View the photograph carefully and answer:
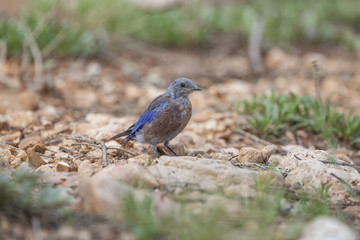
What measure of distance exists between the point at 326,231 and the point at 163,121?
222cm

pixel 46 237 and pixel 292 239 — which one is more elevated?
pixel 46 237

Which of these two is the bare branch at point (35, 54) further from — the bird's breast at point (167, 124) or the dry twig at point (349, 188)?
the dry twig at point (349, 188)

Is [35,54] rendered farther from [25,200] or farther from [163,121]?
[25,200]

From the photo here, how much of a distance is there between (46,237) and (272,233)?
121cm

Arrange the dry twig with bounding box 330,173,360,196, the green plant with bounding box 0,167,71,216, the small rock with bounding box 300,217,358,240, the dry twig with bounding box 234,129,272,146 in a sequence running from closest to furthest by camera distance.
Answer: the small rock with bounding box 300,217,358,240 < the green plant with bounding box 0,167,71,216 < the dry twig with bounding box 330,173,360,196 < the dry twig with bounding box 234,129,272,146

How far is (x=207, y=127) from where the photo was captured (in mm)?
5395

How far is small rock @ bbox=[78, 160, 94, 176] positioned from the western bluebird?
2.47 feet

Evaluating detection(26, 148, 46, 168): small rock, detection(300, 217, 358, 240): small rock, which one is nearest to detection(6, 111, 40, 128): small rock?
detection(26, 148, 46, 168): small rock

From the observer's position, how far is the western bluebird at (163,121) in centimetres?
436

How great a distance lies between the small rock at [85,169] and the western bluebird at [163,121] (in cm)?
75

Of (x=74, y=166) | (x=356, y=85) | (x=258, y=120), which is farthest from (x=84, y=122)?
(x=356, y=85)

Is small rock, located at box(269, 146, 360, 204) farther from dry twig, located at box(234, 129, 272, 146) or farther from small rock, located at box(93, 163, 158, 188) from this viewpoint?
dry twig, located at box(234, 129, 272, 146)

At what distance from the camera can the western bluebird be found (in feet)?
14.3

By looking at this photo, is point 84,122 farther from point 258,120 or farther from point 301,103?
point 301,103
